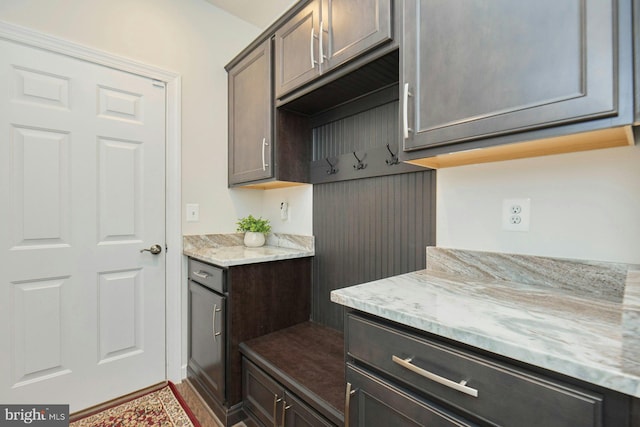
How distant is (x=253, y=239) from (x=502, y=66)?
5.88 ft

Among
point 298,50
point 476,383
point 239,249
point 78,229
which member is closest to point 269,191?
point 239,249

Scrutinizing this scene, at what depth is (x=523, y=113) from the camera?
793mm

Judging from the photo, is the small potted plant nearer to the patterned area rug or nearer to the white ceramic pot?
the white ceramic pot

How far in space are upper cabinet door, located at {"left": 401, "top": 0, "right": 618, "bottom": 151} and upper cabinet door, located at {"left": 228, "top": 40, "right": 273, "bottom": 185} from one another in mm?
1008

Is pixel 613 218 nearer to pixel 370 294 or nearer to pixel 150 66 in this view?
pixel 370 294

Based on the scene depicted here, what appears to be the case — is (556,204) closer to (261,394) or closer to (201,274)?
(261,394)

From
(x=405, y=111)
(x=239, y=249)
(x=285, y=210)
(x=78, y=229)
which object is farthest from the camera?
(x=285, y=210)

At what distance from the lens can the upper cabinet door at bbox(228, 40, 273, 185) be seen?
5.97 ft

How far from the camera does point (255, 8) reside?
7.24 ft

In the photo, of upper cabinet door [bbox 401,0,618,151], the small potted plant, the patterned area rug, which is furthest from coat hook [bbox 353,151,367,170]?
the patterned area rug

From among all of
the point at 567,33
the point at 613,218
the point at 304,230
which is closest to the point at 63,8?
the point at 304,230

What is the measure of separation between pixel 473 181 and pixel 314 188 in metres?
1.03

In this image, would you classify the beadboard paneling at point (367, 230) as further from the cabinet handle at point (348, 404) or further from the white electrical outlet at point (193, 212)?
the white electrical outlet at point (193, 212)

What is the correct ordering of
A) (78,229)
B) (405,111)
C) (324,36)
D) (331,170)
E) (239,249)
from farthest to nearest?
(239,249), (331,170), (78,229), (324,36), (405,111)
